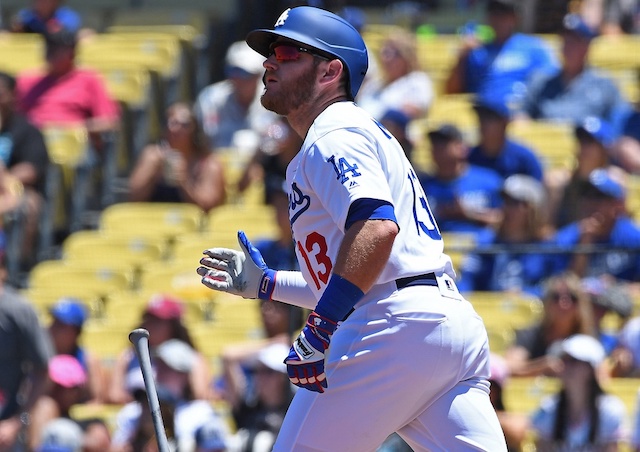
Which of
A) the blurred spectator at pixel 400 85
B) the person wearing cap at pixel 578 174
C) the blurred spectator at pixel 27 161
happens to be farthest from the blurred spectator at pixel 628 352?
the blurred spectator at pixel 27 161

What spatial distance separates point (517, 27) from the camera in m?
11.7

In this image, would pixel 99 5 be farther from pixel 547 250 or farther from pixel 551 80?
pixel 547 250

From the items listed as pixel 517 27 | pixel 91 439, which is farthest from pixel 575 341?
pixel 517 27

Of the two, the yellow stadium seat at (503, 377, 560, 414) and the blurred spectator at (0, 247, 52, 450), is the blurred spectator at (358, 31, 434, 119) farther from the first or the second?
the blurred spectator at (0, 247, 52, 450)

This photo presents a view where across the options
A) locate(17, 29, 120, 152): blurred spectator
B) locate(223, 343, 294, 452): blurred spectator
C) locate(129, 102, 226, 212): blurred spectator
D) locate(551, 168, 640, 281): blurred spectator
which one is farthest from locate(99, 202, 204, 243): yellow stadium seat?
locate(551, 168, 640, 281): blurred spectator

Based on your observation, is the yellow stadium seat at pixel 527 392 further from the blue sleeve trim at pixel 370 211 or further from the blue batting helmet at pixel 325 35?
the blue sleeve trim at pixel 370 211

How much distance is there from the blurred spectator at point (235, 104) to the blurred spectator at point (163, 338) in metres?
2.57

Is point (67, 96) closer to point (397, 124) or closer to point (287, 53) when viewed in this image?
point (397, 124)

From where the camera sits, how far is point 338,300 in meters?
3.95

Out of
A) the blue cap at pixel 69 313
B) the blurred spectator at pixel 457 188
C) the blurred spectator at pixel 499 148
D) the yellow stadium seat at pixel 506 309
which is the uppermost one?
the blurred spectator at pixel 499 148

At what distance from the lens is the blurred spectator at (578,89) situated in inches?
377

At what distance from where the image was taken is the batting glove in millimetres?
4559

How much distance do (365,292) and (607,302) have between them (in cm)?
398

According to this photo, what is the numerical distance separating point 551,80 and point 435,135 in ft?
4.09
